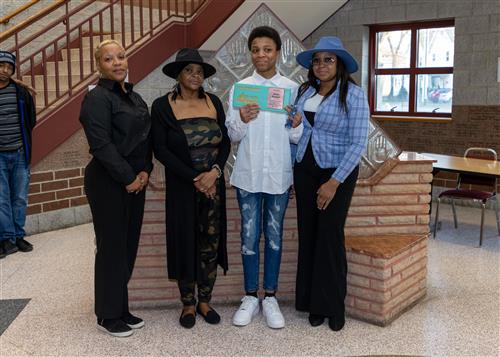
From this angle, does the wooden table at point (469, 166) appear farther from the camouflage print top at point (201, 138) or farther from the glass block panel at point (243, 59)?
the camouflage print top at point (201, 138)

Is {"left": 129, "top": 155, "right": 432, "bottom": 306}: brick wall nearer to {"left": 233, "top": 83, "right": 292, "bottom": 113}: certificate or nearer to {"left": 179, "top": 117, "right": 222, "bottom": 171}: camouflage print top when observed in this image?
{"left": 179, "top": 117, "right": 222, "bottom": 171}: camouflage print top

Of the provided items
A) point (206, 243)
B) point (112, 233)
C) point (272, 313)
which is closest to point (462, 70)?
point (272, 313)

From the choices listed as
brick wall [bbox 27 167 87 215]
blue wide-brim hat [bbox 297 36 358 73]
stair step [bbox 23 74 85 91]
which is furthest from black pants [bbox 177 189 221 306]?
stair step [bbox 23 74 85 91]

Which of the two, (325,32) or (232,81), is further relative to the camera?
(325,32)

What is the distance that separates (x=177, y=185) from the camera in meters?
2.88

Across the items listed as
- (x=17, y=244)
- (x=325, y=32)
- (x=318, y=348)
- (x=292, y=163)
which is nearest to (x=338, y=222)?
(x=292, y=163)

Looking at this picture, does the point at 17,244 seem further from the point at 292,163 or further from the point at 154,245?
the point at 292,163

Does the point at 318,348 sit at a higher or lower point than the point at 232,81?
lower

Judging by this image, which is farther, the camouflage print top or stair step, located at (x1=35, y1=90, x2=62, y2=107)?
stair step, located at (x1=35, y1=90, x2=62, y2=107)

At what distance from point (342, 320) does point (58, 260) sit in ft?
8.29

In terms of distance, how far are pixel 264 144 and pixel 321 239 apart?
1.96 ft

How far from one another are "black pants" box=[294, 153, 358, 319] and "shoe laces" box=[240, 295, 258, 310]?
1.10 feet

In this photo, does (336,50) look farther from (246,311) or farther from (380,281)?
(246,311)

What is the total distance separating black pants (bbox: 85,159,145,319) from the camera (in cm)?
275
